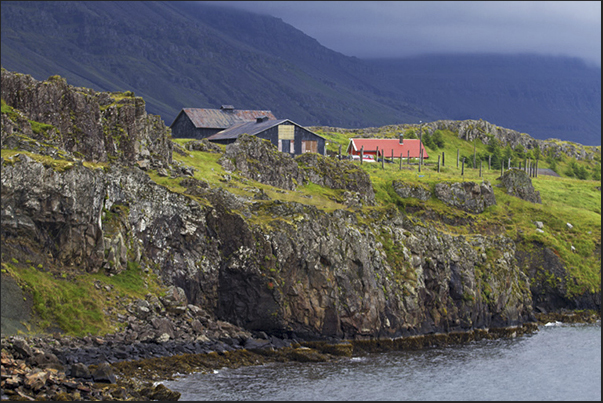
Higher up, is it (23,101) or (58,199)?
(23,101)

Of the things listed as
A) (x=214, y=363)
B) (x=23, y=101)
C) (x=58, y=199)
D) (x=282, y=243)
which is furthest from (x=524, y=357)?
(x=23, y=101)

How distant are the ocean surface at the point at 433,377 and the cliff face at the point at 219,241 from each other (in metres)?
6.04

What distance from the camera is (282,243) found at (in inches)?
3169

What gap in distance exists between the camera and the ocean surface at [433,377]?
6306 cm

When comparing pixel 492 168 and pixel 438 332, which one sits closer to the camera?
pixel 438 332

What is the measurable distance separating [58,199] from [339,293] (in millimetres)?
28509

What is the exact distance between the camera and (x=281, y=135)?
136 m

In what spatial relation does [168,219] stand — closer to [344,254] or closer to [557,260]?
[344,254]

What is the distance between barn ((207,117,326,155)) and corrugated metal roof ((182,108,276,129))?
4.35m

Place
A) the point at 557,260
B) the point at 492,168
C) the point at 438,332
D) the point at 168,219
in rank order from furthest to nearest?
1. the point at 492,168
2. the point at 557,260
3. the point at 438,332
4. the point at 168,219

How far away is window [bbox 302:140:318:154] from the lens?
5541 inches

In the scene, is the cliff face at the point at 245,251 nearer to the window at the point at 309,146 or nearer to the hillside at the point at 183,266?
the hillside at the point at 183,266

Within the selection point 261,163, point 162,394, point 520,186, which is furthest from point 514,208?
point 162,394

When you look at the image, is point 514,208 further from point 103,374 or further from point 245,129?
point 103,374
